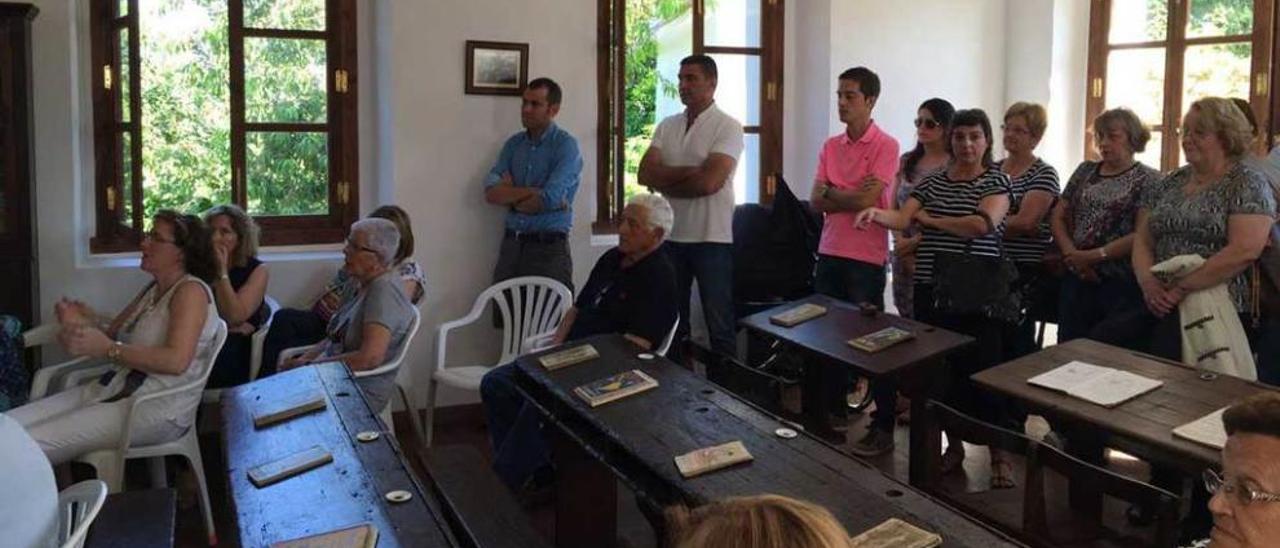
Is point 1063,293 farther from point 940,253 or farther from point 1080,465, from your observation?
point 1080,465

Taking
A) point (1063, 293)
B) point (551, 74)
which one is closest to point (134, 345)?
point (551, 74)

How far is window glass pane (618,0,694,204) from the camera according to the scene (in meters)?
5.45

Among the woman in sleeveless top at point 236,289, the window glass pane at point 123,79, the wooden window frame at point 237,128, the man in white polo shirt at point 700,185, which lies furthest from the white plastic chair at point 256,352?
the man in white polo shirt at point 700,185

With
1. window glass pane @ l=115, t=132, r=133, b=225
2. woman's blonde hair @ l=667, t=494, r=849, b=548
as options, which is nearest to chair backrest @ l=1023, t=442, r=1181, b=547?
woman's blonde hair @ l=667, t=494, r=849, b=548

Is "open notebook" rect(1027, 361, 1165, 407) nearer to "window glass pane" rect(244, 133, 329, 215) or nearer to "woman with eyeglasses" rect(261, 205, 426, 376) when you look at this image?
"woman with eyeglasses" rect(261, 205, 426, 376)

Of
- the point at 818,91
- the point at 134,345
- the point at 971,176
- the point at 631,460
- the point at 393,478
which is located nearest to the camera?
the point at 393,478

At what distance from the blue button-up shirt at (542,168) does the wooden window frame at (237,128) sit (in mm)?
738

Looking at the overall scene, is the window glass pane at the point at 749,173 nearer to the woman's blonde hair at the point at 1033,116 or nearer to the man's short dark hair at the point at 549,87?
the man's short dark hair at the point at 549,87

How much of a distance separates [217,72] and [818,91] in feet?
9.53

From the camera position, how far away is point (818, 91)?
582cm

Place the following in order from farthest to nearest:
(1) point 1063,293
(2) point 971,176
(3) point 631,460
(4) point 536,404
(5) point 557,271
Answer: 1. (5) point 557,271
2. (1) point 1063,293
3. (2) point 971,176
4. (4) point 536,404
5. (3) point 631,460

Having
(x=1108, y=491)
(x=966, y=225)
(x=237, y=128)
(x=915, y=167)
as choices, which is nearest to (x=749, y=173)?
(x=915, y=167)

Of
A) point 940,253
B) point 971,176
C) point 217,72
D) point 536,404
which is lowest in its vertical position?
point 536,404

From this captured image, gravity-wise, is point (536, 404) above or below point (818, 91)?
below
